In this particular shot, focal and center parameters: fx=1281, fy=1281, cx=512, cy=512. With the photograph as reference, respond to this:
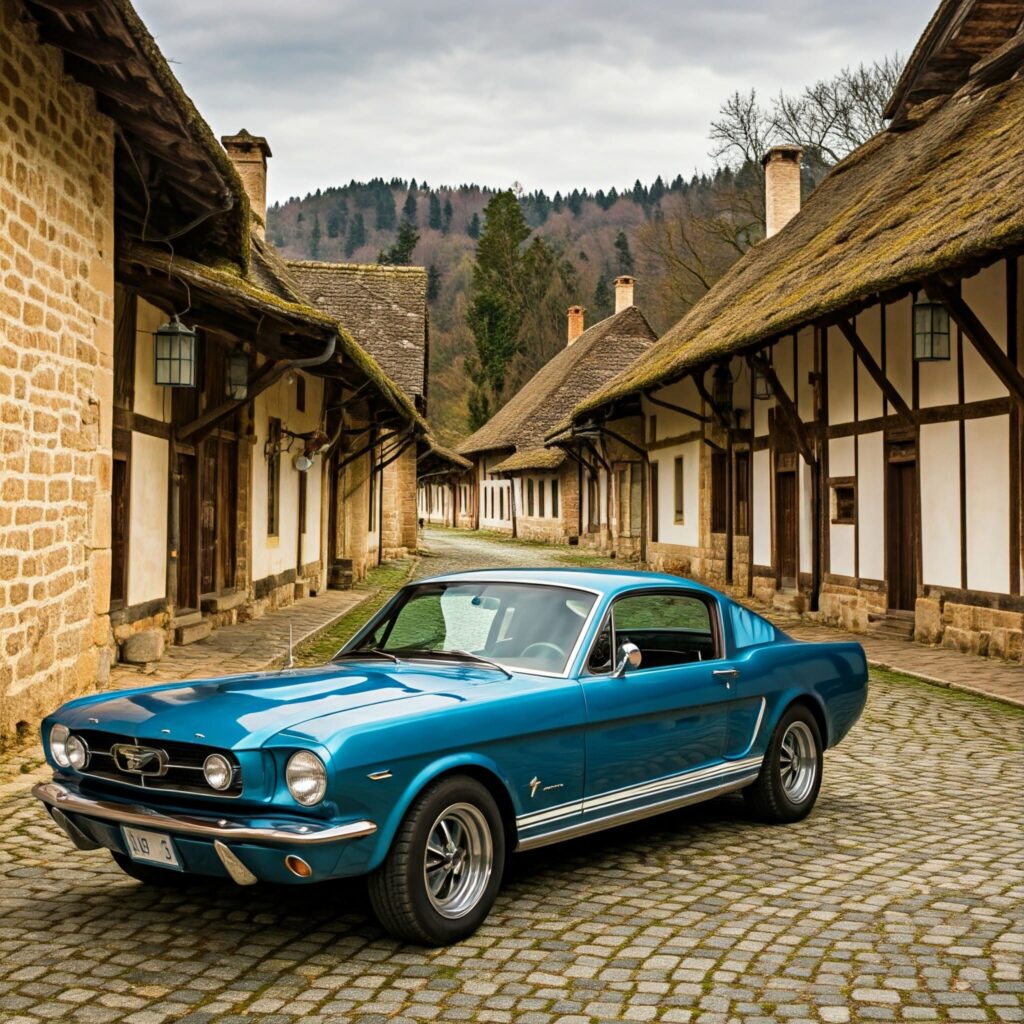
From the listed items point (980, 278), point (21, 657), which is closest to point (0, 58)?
point (21, 657)

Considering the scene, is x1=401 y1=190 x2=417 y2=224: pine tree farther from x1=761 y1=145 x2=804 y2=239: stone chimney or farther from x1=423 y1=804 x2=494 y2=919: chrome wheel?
x1=423 y1=804 x2=494 y2=919: chrome wheel

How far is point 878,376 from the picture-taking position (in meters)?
14.6

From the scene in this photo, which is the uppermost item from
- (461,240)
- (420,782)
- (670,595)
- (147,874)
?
(461,240)

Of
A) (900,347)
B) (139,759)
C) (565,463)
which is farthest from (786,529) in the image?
(565,463)

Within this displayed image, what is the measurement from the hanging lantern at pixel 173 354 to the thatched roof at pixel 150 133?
78cm

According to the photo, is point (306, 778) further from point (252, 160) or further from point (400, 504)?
point (400, 504)

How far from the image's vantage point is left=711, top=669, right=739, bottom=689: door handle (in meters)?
5.86

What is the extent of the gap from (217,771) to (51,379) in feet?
16.5

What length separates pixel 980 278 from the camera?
1300cm

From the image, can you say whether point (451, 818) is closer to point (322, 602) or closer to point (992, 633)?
point (992, 633)

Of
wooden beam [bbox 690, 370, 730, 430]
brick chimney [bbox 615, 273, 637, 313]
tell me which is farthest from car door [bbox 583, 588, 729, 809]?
brick chimney [bbox 615, 273, 637, 313]

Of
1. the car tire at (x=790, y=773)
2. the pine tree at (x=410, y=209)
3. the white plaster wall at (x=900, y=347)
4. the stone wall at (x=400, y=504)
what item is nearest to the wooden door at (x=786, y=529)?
the white plaster wall at (x=900, y=347)

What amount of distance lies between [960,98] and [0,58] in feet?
51.0

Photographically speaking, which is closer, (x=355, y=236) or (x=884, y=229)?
(x=884, y=229)
